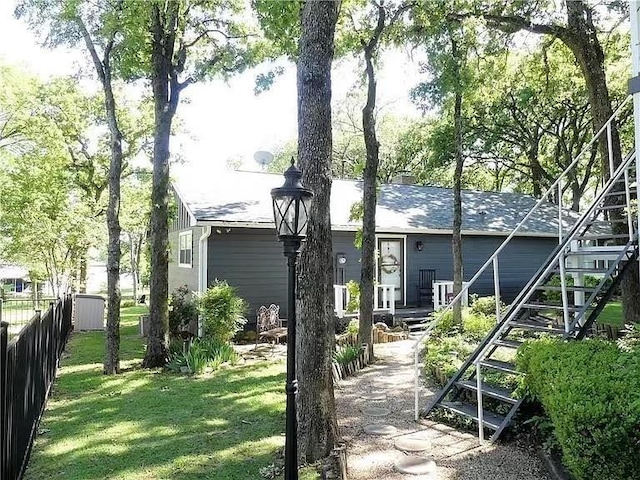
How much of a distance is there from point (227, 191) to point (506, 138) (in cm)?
1375

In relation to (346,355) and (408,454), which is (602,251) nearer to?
(408,454)

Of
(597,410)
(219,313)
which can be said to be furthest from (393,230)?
(597,410)

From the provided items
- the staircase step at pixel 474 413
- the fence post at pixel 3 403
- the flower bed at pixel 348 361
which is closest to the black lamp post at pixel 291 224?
the fence post at pixel 3 403

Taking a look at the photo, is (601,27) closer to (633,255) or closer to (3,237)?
(633,255)

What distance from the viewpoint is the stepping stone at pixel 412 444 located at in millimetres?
4777

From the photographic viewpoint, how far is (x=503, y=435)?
498 cm

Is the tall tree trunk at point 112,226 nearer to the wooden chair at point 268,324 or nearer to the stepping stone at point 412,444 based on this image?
the wooden chair at point 268,324

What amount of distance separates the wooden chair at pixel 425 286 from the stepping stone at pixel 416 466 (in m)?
10.4

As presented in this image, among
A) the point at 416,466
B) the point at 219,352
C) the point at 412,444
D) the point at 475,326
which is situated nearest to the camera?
the point at 416,466

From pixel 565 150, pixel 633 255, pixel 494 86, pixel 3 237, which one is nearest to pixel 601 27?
pixel 494 86

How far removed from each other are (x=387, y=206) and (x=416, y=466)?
11625 mm

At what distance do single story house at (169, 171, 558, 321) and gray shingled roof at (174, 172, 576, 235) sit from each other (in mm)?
31

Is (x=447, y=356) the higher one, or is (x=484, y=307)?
(x=484, y=307)

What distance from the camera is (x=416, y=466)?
434 cm
